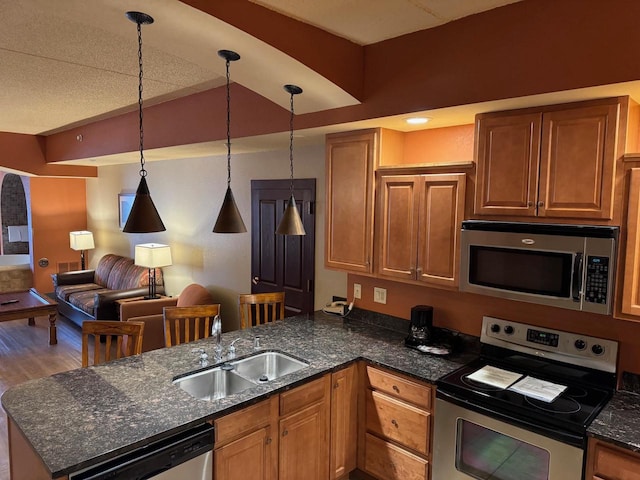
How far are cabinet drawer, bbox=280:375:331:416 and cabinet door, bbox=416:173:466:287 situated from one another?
881 millimetres

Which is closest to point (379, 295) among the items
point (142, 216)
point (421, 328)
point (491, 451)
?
point (421, 328)

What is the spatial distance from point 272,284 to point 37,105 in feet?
9.76

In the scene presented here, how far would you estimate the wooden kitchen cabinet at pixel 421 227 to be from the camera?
252 centimetres

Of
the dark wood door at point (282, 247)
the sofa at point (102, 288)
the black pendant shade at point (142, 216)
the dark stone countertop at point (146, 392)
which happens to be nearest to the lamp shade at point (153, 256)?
the sofa at point (102, 288)

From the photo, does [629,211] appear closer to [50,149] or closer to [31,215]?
[50,149]

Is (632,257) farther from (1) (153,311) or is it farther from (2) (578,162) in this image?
(1) (153,311)

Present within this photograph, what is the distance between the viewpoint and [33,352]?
530 cm

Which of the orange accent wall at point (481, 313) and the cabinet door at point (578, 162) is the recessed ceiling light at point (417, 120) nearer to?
the cabinet door at point (578, 162)

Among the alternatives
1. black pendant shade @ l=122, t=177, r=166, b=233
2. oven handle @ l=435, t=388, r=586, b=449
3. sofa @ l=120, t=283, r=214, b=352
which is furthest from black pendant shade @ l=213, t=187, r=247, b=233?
sofa @ l=120, t=283, r=214, b=352

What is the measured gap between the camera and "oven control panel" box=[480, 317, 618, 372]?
2201mm

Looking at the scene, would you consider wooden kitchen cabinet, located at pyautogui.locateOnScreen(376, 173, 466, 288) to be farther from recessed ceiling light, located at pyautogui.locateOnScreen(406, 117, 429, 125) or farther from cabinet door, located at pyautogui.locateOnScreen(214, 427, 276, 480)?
cabinet door, located at pyautogui.locateOnScreen(214, 427, 276, 480)

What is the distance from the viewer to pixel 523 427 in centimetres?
197

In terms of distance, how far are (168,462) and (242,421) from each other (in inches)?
14.8

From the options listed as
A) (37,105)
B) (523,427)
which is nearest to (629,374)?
(523,427)
